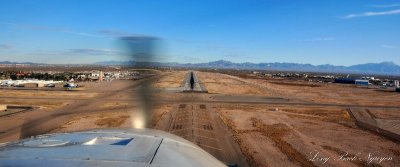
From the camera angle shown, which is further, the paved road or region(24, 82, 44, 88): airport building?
region(24, 82, 44, 88): airport building

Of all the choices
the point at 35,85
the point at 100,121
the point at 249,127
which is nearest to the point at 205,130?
the point at 249,127

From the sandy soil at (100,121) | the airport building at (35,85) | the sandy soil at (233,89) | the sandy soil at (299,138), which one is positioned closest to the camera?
the sandy soil at (299,138)

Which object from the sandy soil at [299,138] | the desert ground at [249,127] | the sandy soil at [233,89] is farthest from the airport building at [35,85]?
the sandy soil at [299,138]

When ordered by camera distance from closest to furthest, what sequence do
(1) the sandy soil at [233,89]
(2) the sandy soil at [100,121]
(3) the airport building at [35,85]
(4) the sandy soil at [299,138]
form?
(4) the sandy soil at [299,138] < (2) the sandy soil at [100,121] < (1) the sandy soil at [233,89] < (3) the airport building at [35,85]

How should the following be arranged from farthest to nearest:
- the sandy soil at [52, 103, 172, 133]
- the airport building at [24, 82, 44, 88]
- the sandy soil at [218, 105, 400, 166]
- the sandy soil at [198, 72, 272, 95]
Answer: the airport building at [24, 82, 44, 88], the sandy soil at [198, 72, 272, 95], the sandy soil at [52, 103, 172, 133], the sandy soil at [218, 105, 400, 166]

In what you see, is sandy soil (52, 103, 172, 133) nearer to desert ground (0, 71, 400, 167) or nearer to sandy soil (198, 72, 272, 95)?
desert ground (0, 71, 400, 167)

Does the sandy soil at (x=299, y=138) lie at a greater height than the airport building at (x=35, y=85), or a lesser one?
lesser

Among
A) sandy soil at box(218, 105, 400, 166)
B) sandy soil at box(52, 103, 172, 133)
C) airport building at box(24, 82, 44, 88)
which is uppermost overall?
airport building at box(24, 82, 44, 88)

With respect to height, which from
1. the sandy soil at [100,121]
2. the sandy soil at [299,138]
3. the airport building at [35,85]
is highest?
the airport building at [35,85]

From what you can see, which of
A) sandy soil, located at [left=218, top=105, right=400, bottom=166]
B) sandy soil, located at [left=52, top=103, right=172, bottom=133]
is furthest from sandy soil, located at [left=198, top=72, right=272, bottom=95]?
sandy soil, located at [left=52, top=103, right=172, bottom=133]

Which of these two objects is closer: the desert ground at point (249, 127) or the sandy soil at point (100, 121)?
the desert ground at point (249, 127)

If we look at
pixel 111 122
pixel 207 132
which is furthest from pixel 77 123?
pixel 207 132

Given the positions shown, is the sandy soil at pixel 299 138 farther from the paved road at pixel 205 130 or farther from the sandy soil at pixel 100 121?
the sandy soil at pixel 100 121
